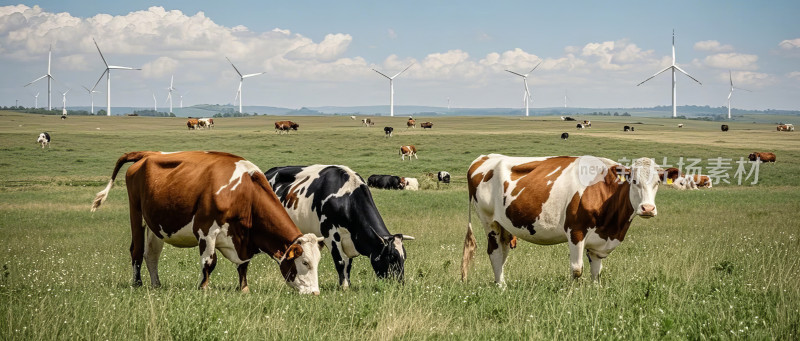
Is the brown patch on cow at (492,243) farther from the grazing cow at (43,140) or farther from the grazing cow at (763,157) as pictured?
the grazing cow at (43,140)

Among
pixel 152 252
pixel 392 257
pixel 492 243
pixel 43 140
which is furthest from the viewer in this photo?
pixel 43 140

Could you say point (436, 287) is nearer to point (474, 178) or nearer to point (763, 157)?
point (474, 178)

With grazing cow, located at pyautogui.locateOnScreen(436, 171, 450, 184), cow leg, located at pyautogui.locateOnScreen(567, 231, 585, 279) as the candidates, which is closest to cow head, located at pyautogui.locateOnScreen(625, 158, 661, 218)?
cow leg, located at pyautogui.locateOnScreen(567, 231, 585, 279)

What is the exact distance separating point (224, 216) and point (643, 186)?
5273 mm

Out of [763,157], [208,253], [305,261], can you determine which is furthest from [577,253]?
[763,157]

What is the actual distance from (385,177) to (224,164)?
2269cm

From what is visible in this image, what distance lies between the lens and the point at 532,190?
10.1 metres

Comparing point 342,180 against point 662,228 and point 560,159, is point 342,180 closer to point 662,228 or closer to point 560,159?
point 560,159

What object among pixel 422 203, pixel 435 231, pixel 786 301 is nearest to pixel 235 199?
pixel 786 301

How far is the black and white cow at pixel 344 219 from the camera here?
970 cm

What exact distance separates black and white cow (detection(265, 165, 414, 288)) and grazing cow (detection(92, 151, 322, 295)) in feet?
3.87

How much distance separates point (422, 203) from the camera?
2395cm

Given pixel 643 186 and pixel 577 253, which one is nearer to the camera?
pixel 643 186

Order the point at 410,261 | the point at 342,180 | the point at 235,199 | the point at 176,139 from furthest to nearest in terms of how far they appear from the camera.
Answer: the point at 176,139, the point at 410,261, the point at 342,180, the point at 235,199
